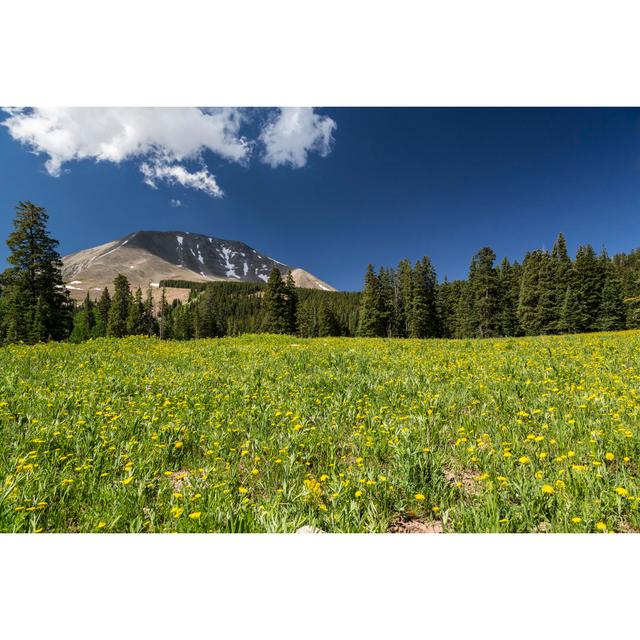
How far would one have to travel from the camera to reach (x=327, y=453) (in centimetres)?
351

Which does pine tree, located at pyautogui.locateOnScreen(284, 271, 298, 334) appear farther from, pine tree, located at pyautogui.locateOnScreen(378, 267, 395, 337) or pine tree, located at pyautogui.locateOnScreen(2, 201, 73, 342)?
pine tree, located at pyautogui.locateOnScreen(2, 201, 73, 342)

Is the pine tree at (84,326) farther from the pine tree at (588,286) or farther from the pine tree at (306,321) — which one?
the pine tree at (588,286)

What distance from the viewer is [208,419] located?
14.4 ft

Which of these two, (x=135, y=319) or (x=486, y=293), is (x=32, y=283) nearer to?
(x=135, y=319)

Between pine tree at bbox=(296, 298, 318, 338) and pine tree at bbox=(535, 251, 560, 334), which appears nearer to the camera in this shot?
pine tree at bbox=(535, 251, 560, 334)

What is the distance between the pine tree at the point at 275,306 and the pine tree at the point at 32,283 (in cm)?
2132

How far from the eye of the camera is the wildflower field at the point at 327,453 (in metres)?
2.36

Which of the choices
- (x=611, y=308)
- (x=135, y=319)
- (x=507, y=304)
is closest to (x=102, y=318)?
(x=135, y=319)

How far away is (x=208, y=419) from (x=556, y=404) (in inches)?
191

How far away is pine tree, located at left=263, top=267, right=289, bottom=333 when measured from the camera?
4250 cm

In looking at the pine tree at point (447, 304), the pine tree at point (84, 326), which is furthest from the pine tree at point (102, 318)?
the pine tree at point (447, 304)

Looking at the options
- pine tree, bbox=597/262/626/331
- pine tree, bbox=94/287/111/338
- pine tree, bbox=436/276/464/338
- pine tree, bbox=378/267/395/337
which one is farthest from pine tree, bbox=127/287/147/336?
pine tree, bbox=597/262/626/331

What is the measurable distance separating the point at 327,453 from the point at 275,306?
131ft

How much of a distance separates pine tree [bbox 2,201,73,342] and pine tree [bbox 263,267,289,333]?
69.9ft
